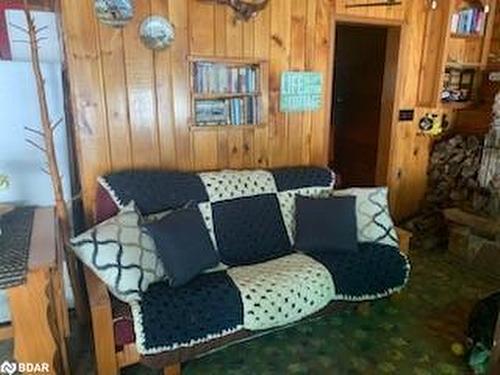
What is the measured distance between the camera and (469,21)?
344cm

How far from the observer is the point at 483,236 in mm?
3137

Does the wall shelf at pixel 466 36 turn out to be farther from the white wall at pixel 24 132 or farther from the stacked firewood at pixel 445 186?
the white wall at pixel 24 132

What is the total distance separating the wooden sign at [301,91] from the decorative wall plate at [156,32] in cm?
87

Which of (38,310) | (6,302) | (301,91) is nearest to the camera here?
(38,310)

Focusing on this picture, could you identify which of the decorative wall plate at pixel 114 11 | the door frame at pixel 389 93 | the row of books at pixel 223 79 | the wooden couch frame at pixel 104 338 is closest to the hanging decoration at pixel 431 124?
the door frame at pixel 389 93

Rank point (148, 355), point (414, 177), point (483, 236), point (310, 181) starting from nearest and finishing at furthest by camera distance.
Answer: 1. point (148, 355)
2. point (310, 181)
3. point (483, 236)
4. point (414, 177)

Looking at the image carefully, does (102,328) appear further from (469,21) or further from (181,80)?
(469,21)

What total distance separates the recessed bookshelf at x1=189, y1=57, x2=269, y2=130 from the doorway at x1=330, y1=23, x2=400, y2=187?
1135mm

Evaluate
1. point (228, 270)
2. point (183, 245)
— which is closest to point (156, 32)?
point (183, 245)

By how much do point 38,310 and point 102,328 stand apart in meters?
0.27

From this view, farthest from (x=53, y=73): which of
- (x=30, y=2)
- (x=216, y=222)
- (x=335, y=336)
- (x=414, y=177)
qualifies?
(x=414, y=177)

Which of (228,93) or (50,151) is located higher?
(228,93)

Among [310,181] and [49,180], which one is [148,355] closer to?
[49,180]

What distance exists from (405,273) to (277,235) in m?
0.80
